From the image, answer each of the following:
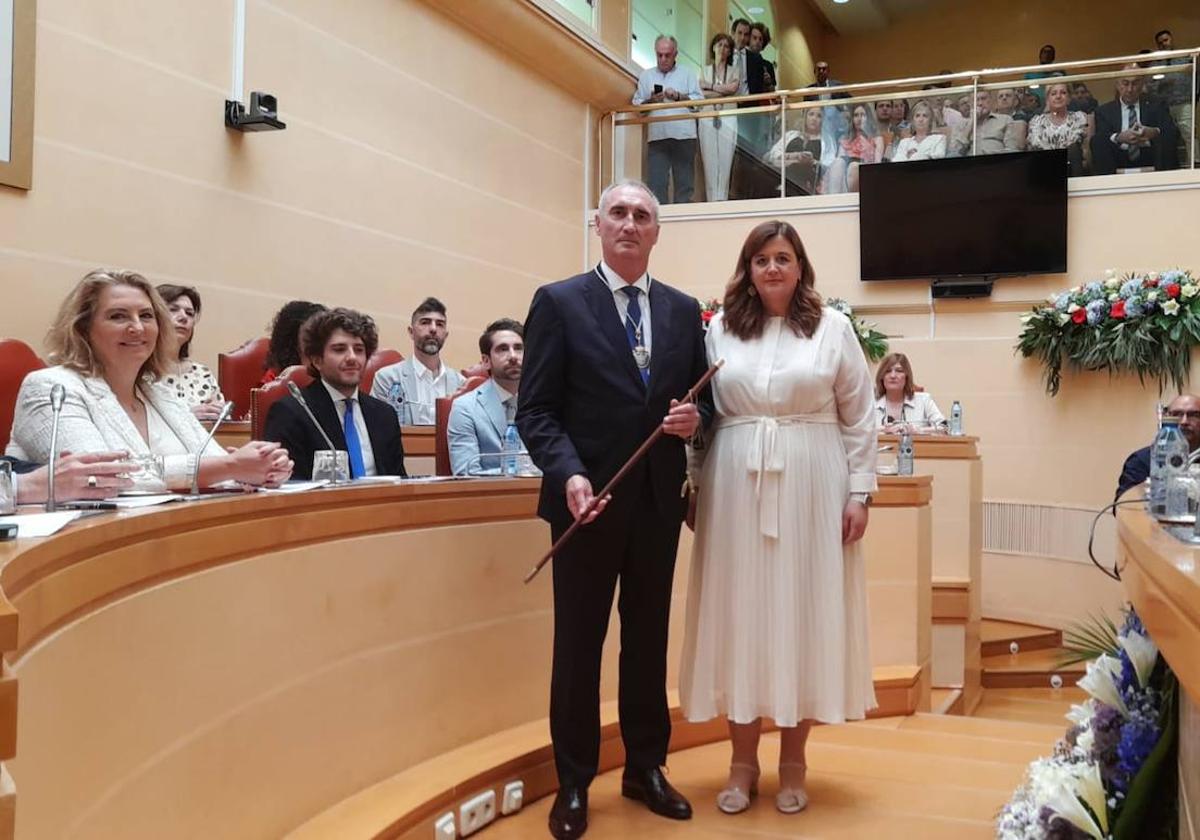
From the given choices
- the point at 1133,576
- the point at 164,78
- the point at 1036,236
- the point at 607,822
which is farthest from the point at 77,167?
the point at 1036,236

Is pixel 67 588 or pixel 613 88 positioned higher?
pixel 613 88

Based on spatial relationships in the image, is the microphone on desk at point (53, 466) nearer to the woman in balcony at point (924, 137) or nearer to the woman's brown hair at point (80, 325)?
the woman's brown hair at point (80, 325)

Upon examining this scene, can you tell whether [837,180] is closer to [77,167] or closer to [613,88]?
[613,88]

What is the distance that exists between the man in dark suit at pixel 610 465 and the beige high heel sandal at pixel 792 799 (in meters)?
0.24

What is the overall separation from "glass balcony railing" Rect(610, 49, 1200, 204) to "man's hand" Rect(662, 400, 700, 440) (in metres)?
6.78

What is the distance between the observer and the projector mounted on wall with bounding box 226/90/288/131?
19.7 ft

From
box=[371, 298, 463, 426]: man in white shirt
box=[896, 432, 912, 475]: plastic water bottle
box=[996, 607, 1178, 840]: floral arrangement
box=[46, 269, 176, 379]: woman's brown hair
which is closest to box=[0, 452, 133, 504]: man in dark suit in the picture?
box=[46, 269, 176, 379]: woman's brown hair

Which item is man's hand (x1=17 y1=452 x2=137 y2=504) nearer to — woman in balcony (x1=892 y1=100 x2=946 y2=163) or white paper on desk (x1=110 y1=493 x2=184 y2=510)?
white paper on desk (x1=110 y1=493 x2=184 y2=510)

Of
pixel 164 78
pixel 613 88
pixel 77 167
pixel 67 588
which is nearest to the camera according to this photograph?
pixel 67 588

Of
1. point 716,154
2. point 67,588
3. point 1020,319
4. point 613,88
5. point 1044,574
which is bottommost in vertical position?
point 1044,574

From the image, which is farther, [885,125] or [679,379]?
[885,125]

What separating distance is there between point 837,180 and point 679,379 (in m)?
6.95

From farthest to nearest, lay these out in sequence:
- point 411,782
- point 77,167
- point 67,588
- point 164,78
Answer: point 164,78
point 77,167
point 411,782
point 67,588

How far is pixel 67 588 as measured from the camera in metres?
1.44
